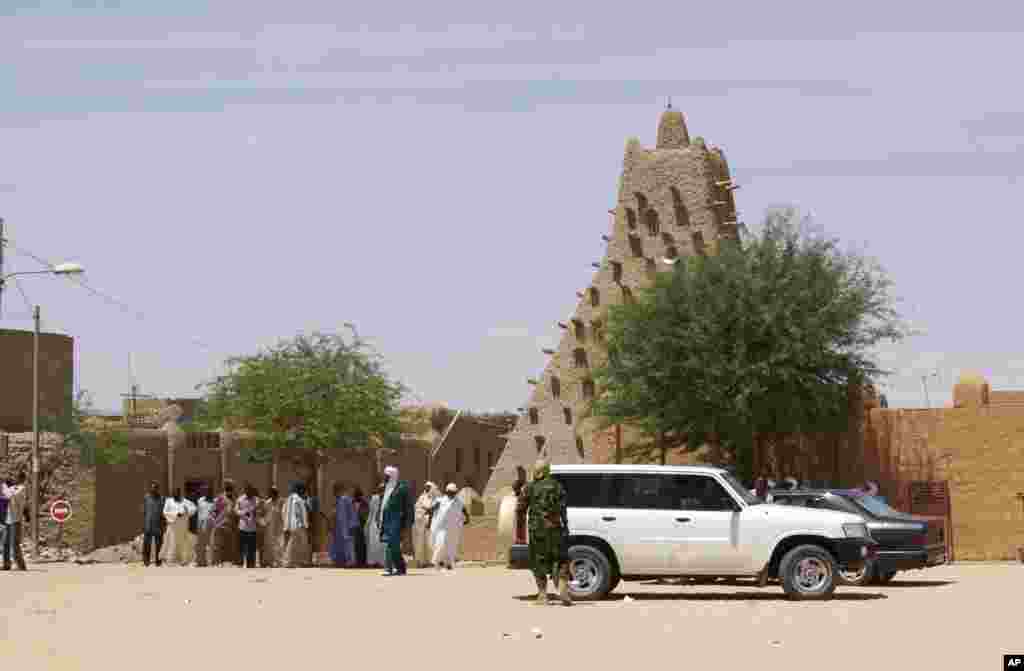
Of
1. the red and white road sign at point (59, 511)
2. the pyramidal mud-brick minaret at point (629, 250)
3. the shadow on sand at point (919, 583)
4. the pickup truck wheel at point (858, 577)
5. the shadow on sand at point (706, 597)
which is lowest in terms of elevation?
the shadow on sand at point (919, 583)

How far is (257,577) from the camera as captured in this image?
1122 inches

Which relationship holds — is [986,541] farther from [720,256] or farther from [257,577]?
[257,577]

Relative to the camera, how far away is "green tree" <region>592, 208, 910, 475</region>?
39.3 m

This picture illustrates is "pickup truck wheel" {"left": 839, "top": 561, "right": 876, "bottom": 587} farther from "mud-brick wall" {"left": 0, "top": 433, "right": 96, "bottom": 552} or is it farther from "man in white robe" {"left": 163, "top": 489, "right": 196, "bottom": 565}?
"mud-brick wall" {"left": 0, "top": 433, "right": 96, "bottom": 552}

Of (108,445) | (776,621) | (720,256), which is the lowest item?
(776,621)

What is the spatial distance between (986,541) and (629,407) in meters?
8.71

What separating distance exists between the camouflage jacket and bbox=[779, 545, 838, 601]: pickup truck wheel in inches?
129

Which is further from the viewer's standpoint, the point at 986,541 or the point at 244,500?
the point at 986,541

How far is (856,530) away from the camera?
22.5 m

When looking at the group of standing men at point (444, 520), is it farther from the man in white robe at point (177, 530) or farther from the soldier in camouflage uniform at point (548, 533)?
the soldier in camouflage uniform at point (548, 533)

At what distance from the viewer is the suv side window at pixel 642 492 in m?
22.5

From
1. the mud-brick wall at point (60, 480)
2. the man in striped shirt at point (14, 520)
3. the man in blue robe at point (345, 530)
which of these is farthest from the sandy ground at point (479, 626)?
the mud-brick wall at point (60, 480)

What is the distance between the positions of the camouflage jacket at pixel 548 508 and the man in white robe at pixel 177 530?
1623 cm

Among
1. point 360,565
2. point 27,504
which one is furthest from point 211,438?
point 360,565
